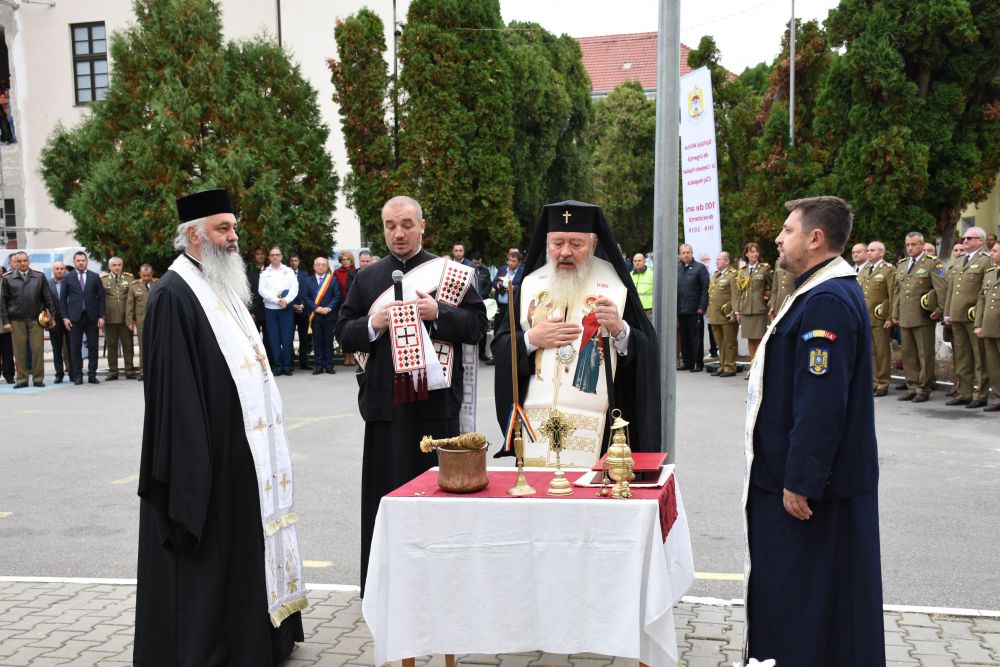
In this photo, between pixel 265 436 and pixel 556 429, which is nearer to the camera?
pixel 265 436

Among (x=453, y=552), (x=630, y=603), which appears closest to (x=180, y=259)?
(x=453, y=552)

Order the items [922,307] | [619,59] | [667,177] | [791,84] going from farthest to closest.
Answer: [619,59] < [791,84] < [922,307] < [667,177]

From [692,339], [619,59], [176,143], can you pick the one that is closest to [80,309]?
[176,143]

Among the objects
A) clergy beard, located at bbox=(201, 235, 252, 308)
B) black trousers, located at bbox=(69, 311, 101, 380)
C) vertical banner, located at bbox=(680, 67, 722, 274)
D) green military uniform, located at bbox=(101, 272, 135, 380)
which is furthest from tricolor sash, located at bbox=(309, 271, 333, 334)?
clergy beard, located at bbox=(201, 235, 252, 308)

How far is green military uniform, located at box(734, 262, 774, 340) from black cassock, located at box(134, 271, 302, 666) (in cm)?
1235

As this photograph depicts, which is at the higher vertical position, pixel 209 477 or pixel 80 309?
pixel 80 309

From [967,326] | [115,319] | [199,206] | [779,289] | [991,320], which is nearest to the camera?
[199,206]

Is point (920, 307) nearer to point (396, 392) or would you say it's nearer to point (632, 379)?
point (632, 379)

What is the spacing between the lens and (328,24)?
89.4 ft

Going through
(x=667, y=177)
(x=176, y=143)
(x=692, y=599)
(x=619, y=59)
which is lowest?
(x=692, y=599)

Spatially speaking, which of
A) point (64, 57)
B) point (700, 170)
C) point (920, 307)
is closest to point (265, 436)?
point (920, 307)

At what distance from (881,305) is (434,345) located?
10.0 m

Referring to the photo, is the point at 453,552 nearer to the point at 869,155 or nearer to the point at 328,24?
the point at 869,155

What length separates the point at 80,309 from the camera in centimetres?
1652
